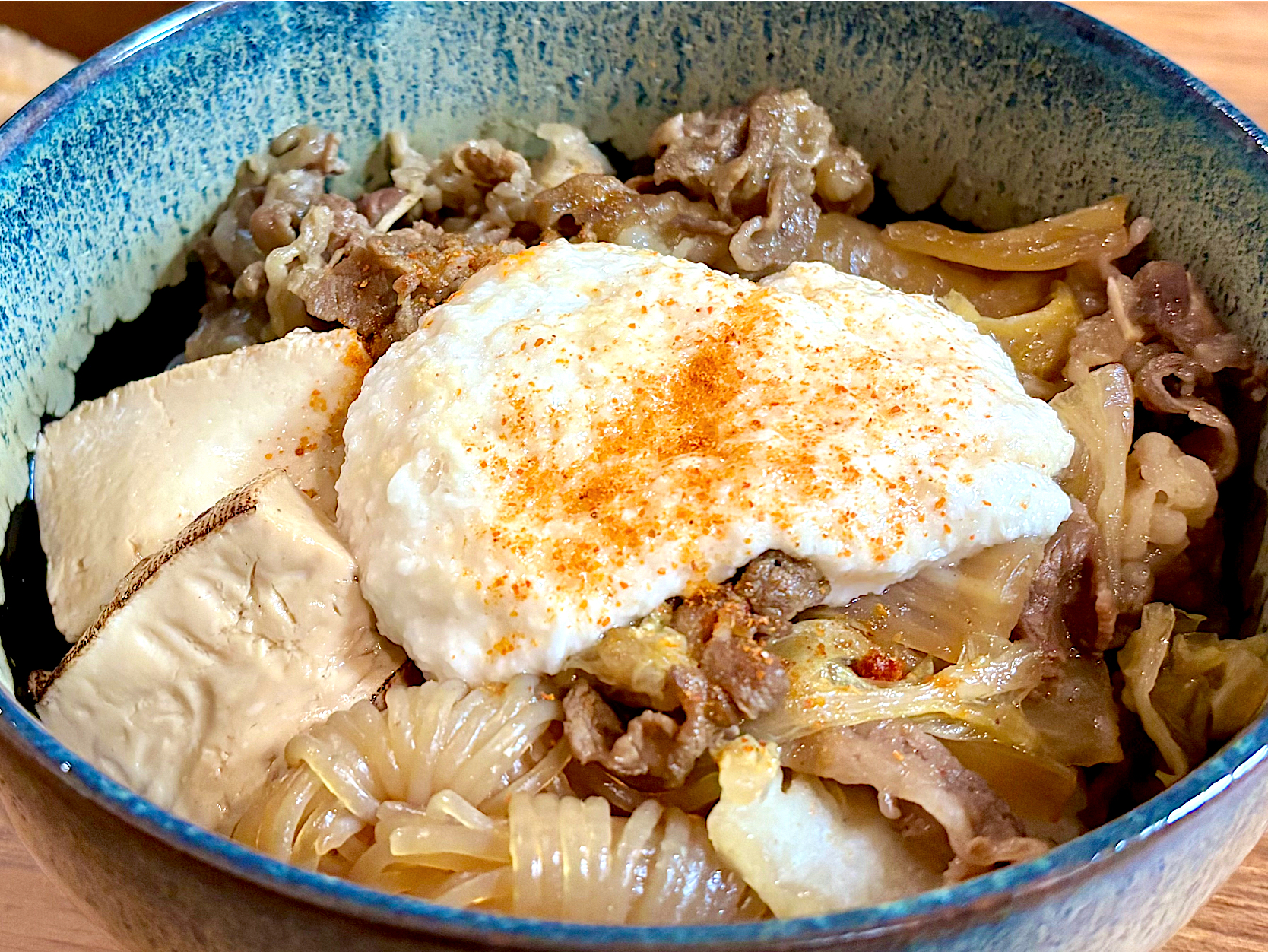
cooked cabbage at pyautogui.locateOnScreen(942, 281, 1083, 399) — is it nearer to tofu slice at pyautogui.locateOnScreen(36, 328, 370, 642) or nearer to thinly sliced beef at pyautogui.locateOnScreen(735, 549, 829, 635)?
thinly sliced beef at pyautogui.locateOnScreen(735, 549, 829, 635)

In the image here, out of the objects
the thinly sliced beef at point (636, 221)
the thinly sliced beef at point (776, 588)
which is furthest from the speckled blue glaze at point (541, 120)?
the thinly sliced beef at point (776, 588)

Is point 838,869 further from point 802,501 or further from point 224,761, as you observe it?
point 224,761

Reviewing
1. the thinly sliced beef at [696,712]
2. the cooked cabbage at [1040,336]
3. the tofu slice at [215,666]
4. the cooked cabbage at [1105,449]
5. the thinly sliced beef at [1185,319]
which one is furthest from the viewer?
the cooked cabbage at [1040,336]

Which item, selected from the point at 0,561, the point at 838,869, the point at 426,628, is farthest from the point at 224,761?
the point at 838,869

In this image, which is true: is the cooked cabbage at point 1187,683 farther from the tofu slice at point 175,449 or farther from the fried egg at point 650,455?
the tofu slice at point 175,449

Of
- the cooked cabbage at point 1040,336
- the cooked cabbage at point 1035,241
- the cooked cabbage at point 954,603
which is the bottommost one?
the cooked cabbage at point 954,603

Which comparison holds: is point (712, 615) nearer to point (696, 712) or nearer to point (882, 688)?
point (696, 712)
